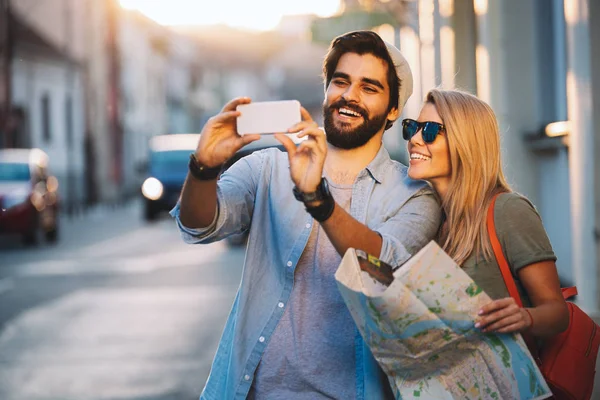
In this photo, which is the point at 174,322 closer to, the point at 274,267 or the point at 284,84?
the point at 274,267

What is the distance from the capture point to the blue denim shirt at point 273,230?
9.52 feet

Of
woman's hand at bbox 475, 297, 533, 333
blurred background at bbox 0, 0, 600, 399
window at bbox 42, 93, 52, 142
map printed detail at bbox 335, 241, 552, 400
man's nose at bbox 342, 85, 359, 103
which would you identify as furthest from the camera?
window at bbox 42, 93, 52, 142

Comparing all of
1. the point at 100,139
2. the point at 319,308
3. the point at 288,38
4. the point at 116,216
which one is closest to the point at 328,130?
the point at 319,308

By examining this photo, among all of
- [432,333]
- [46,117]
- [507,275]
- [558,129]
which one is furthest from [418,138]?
[46,117]

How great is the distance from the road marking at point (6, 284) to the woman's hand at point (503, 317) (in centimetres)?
1061

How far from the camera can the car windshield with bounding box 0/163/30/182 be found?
19.1 m

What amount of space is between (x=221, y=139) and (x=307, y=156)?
0.27 m

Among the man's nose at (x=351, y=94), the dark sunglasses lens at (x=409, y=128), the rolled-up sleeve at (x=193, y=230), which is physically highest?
the man's nose at (x=351, y=94)

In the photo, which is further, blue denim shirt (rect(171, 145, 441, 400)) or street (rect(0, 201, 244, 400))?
street (rect(0, 201, 244, 400))

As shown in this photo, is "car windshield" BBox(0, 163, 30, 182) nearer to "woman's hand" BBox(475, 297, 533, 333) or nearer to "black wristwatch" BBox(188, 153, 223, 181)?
"black wristwatch" BBox(188, 153, 223, 181)

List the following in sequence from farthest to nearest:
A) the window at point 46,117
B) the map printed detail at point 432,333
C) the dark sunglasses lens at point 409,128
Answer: the window at point 46,117, the dark sunglasses lens at point 409,128, the map printed detail at point 432,333

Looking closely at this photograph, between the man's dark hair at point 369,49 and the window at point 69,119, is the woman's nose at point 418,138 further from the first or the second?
the window at point 69,119

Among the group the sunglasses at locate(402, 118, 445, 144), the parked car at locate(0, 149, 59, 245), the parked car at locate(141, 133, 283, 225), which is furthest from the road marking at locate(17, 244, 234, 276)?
Answer: the sunglasses at locate(402, 118, 445, 144)

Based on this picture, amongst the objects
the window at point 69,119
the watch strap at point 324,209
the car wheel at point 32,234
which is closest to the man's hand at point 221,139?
the watch strap at point 324,209
